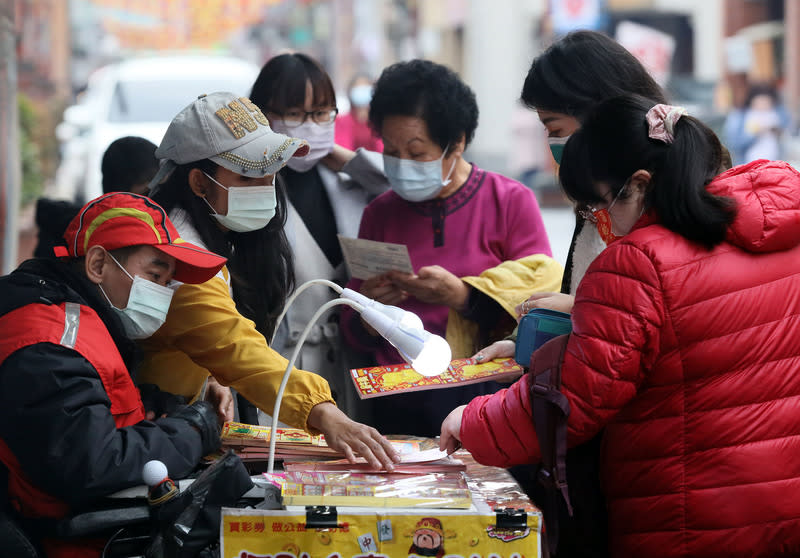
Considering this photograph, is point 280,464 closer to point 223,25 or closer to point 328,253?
point 328,253

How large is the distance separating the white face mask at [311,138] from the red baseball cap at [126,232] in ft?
3.56

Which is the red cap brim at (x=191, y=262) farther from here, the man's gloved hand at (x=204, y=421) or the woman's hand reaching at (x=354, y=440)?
the woman's hand reaching at (x=354, y=440)

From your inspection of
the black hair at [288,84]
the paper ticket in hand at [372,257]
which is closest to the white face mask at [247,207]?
the paper ticket in hand at [372,257]

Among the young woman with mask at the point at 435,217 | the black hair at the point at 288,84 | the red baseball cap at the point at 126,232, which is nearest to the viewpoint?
Answer: the red baseball cap at the point at 126,232

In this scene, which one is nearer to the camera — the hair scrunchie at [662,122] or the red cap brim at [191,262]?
the hair scrunchie at [662,122]

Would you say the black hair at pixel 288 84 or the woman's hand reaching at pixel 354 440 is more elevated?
the black hair at pixel 288 84

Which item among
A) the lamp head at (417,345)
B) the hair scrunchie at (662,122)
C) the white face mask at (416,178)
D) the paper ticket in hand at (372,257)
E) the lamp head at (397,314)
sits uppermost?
the hair scrunchie at (662,122)

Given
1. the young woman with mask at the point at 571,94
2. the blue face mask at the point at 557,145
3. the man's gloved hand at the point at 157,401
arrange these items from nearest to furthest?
the man's gloved hand at the point at 157,401, the young woman with mask at the point at 571,94, the blue face mask at the point at 557,145

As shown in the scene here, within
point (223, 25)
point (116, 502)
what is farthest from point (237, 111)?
point (223, 25)

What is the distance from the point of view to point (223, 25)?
4366 centimetres

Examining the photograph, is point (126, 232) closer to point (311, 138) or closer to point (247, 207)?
point (247, 207)

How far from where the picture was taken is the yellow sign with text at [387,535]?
6.77 ft

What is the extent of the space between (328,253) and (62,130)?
9.74 metres

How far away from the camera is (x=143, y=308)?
2.48 meters
